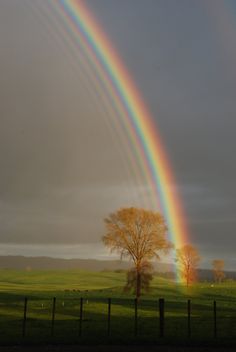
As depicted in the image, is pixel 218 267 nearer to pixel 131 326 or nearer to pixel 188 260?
pixel 188 260

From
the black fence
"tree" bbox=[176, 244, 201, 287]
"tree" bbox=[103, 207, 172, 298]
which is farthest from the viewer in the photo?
"tree" bbox=[176, 244, 201, 287]

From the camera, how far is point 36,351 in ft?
64.9

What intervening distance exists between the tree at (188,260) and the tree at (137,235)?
63.5m

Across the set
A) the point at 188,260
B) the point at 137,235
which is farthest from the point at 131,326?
the point at 188,260

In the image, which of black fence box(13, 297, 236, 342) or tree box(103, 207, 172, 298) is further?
tree box(103, 207, 172, 298)

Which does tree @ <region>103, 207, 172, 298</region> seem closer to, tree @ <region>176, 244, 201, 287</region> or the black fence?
the black fence

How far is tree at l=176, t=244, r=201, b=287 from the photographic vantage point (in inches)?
4946

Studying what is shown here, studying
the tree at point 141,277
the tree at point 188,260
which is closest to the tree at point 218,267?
the tree at point 188,260

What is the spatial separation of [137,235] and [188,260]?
65437 mm

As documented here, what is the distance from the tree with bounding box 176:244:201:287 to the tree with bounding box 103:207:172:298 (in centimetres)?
6346

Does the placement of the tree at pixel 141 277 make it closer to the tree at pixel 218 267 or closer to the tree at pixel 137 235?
the tree at pixel 137 235

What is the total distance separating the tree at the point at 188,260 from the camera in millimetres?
125625

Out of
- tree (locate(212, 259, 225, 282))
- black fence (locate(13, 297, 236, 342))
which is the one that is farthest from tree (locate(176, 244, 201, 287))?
black fence (locate(13, 297, 236, 342))

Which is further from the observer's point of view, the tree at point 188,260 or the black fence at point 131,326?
the tree at point 188,260
